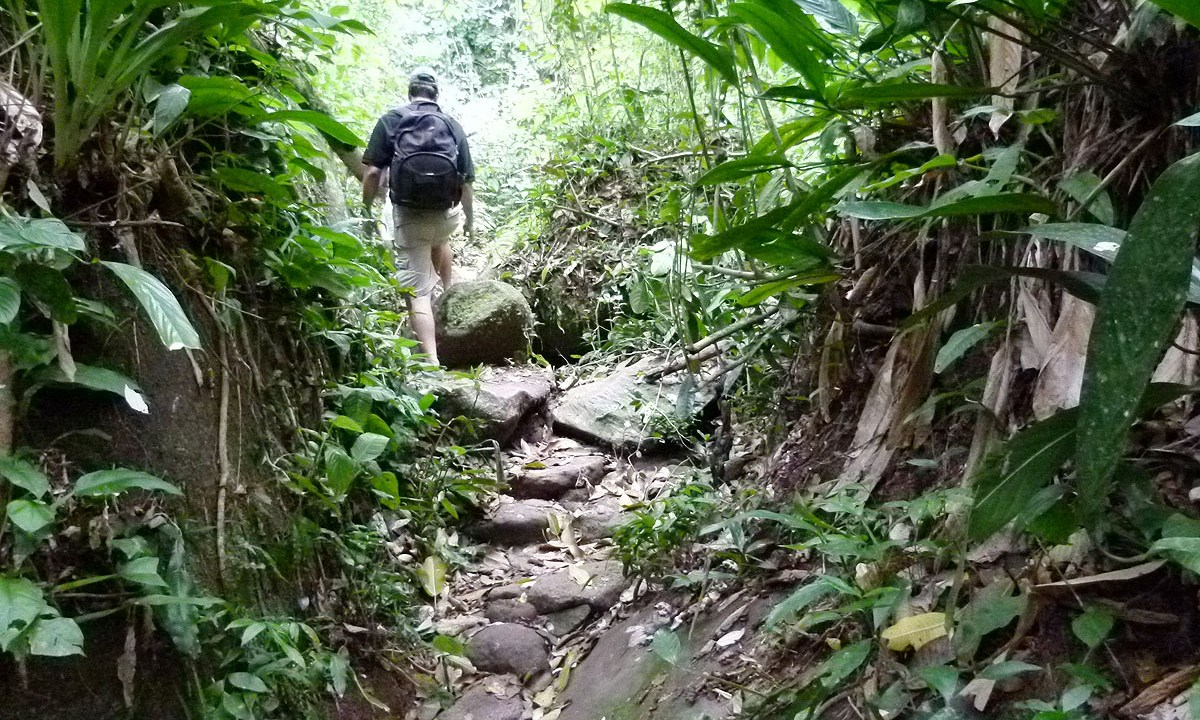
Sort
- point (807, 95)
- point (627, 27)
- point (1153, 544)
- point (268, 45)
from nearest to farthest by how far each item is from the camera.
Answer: point (1153, 544) < point (807, 95) < point (268, 45) < point (627, 27)

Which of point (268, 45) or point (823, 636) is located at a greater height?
point (268, 45)

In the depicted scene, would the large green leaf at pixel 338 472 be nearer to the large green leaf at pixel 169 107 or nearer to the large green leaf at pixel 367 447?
the large green leaf at pixel 367 447

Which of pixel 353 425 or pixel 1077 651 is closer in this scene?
pixel 1077 651

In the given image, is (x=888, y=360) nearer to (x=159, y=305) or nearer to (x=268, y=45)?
(x=159, y=305)

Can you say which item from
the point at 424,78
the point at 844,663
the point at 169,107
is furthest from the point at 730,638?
the point at 424,78

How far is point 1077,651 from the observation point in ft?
3.62

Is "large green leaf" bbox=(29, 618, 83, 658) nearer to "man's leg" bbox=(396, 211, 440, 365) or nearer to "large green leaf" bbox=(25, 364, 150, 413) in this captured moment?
"large green leaf" bbox=(25, 364, 150, 413)

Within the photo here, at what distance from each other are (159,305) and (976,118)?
5.85 feet

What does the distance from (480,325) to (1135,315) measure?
388 centimetres

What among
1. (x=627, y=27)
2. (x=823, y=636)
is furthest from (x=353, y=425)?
(x=627, y=27)

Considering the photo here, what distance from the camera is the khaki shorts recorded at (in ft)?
13.5

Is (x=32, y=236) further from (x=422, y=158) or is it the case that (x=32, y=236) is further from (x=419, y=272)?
(x=419, y=272)

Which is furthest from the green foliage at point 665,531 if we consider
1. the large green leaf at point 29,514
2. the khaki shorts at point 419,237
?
the khaki shorts at point 419,237

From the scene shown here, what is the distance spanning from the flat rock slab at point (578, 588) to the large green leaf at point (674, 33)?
5.32ft
